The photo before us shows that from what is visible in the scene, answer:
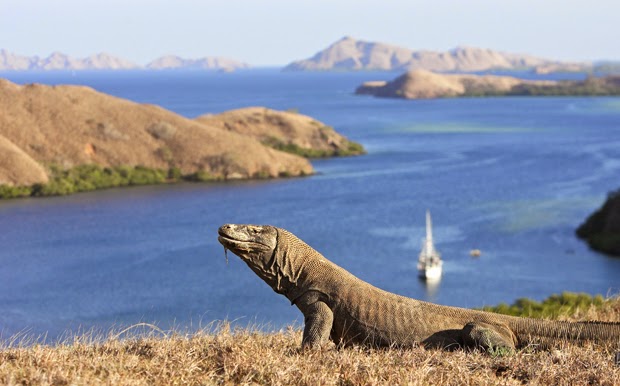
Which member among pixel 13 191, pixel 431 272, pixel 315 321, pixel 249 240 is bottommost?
pixel 13 191

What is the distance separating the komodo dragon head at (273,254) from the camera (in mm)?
8773

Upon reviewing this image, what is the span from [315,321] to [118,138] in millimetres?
93311

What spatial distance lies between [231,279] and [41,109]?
56942 mm

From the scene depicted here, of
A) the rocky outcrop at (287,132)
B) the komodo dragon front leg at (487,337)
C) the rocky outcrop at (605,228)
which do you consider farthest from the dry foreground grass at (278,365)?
the rocky outcrop at (287,132)

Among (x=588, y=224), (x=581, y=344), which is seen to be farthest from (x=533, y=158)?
(x=581, y=344)

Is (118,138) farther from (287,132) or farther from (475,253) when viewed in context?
(475,253)

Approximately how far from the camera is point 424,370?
7.15 meters

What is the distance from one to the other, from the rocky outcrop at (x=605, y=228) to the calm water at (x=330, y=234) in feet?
3.71

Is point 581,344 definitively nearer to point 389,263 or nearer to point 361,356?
point 361,356

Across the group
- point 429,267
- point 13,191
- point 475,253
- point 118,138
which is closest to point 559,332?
point 429,267

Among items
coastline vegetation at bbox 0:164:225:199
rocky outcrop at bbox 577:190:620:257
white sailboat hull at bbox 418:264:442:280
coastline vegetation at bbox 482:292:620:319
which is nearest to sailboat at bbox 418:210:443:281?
white sailboat hull at bbox 418:264:442:280

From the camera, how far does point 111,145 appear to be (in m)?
98.6

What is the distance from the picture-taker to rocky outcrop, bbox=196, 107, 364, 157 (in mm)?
118438

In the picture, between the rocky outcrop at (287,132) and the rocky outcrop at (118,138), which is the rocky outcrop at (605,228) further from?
the rocky outcrop at (287,132)
